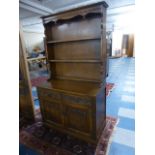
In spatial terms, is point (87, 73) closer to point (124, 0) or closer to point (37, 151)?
point (37, 151)

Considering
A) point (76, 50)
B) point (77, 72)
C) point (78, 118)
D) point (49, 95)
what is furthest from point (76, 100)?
point (76, 50)

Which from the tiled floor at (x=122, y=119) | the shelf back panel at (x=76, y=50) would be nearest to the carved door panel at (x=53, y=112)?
the tiled floor at (x=122, y=119)

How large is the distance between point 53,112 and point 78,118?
451mm

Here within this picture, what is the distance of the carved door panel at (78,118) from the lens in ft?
5.14

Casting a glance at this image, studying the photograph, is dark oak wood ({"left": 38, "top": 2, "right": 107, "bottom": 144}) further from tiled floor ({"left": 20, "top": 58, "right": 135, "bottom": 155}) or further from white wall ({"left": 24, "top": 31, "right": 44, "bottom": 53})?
white wall ({"left": 24, "top": 31, "right": 44, "bottom": 53})

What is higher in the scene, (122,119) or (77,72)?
(77,72)

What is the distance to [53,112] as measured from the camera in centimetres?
188

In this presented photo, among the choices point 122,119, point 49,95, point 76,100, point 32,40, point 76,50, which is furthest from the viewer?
point 32,40

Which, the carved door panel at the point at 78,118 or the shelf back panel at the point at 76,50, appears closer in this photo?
the carved door panel at the point at 78,118

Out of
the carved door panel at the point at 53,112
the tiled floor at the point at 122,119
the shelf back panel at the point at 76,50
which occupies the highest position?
the shelf back panel at the point at 76,50

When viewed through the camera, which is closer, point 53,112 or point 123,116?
point 53,112

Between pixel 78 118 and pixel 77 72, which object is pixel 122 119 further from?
pixel 77 72

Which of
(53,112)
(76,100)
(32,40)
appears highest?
(32,40)

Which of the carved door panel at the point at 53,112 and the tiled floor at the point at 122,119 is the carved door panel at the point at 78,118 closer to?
the carved door panel at the point at 53,112
